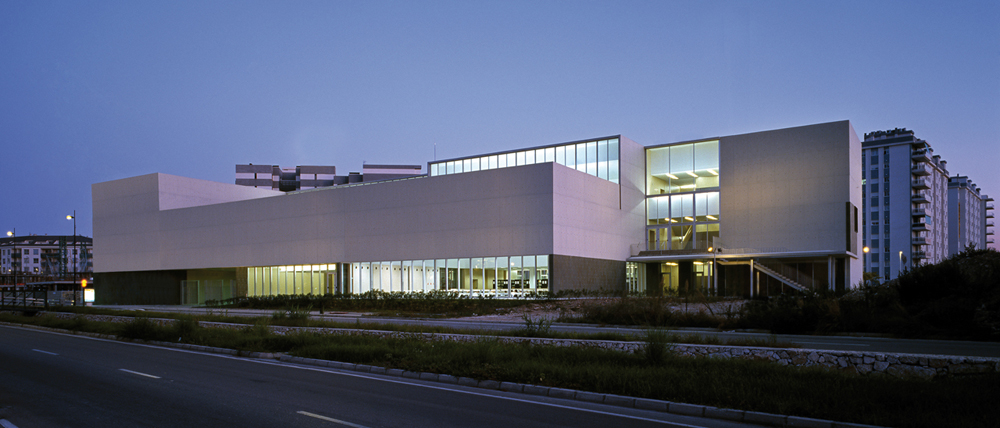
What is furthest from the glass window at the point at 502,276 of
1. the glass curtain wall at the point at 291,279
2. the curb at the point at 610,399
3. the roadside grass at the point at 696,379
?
the curb at the point at 610,399

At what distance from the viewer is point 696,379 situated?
10.8 metres

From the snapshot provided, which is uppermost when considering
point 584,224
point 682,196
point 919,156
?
point 919,156

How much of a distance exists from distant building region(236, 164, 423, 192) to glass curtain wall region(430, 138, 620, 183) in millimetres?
71684

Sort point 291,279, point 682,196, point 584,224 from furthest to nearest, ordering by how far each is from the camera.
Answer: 1. point 291,279
2. point 682,196
3. point 584,224

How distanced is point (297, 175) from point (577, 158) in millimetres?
92317

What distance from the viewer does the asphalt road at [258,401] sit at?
9125 millimetres

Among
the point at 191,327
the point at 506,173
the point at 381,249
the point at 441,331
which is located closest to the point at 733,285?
the point at 506,173

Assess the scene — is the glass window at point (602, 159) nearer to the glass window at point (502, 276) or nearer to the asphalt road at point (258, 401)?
the glass window at point (502, 276)

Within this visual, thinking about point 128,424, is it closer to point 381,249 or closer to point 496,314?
point 496,314

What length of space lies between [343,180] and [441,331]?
121919mm

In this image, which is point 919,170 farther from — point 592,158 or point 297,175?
point 297,175

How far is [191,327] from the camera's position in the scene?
22.1 m

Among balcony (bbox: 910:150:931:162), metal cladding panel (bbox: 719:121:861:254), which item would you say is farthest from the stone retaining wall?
balcony (bbox: 910:150:931:162)

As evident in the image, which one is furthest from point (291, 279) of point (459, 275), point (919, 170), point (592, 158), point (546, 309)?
point (919, 170)
